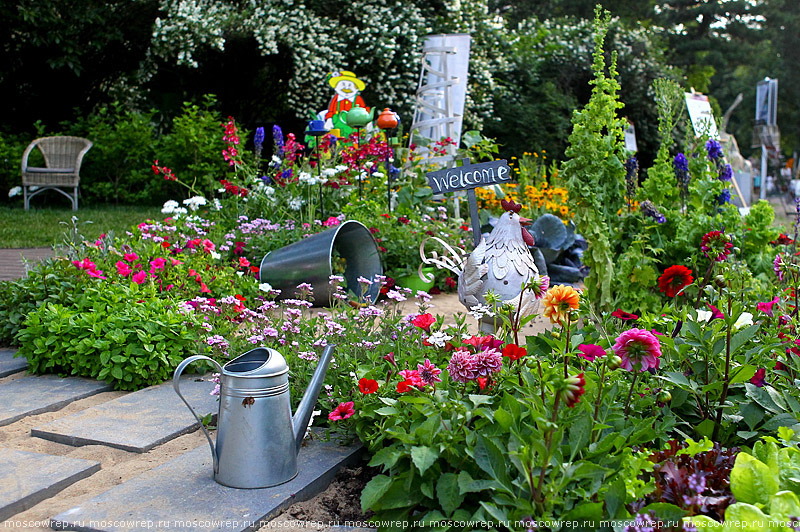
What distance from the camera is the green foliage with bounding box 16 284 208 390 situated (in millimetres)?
2672

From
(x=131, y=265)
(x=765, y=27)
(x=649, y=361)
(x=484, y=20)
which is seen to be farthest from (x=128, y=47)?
(x=765, y=27)

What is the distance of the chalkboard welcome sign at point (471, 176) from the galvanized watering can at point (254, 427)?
1491mm

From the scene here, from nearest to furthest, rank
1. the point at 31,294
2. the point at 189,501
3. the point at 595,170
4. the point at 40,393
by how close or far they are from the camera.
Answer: the point at 189,501 → the point at 40,393 → the point at 31,294 → the point at 595,170

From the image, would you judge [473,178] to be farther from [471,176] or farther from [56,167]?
[56,167]

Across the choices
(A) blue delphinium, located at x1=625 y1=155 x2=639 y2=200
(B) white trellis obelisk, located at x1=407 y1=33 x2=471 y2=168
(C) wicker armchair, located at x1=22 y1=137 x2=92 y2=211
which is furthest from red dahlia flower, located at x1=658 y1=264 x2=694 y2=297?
(C) wicker armchair, located at x1=22 y1=137 x2=92 y2=211

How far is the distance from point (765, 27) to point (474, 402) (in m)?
34.1

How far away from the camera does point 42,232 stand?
6.20m

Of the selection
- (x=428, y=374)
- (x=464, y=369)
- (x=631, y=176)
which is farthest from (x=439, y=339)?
(x=631, y=176)

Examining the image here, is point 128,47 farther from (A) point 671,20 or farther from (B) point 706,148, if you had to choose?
(A) point 671,20

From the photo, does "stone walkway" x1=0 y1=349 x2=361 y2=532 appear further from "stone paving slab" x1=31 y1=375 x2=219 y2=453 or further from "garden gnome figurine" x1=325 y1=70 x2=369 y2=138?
"garden gnome figurine" x1=325 y1=70 x2=369 y2=138

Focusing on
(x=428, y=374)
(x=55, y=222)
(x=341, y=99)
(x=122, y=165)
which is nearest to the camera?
(x=428, y=374)

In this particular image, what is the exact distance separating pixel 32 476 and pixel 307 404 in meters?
0.79

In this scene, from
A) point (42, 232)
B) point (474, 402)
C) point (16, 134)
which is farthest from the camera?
point (16, 134)

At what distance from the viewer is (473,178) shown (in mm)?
3008
